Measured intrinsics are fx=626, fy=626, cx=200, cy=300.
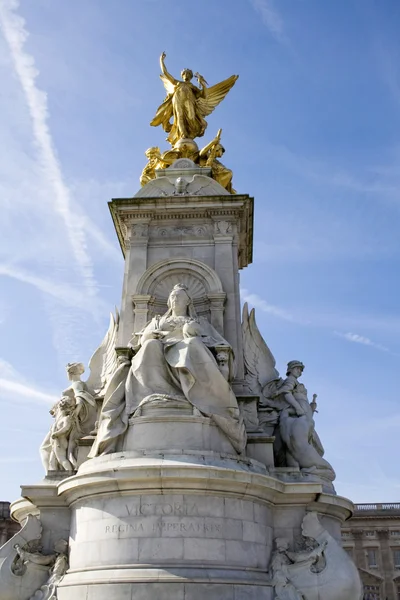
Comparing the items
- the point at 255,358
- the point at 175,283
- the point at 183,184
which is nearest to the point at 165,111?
the point at 183,184

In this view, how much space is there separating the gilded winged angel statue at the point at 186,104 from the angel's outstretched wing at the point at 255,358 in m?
6.95

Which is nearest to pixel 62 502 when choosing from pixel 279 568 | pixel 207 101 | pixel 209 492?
pixel 209 492

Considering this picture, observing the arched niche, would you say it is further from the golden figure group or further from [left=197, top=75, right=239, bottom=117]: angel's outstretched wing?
[left=197, top=75, right=239, bottom=117]: angel's outstretched wing

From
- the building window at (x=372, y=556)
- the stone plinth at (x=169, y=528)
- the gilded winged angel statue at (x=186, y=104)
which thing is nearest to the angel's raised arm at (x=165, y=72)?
the gilded winged angel statue at (x=186, y=104)

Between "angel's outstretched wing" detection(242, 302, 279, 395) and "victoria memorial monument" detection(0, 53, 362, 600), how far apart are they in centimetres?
4

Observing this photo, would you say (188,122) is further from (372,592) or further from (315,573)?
(372,592)

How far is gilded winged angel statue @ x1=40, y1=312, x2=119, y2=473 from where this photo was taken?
48.3 feet

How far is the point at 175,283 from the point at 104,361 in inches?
112

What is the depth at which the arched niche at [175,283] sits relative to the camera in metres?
16.2

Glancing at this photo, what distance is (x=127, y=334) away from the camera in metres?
16.1

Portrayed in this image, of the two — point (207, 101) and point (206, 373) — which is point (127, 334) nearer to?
point (206, 373)

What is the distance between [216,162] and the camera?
64.4ft

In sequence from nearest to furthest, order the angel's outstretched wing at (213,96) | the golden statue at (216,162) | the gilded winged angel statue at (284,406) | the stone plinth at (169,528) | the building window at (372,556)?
the stone plinth at (169,528), the gilded winged angel statue at (284,406), the golden statue at (216,162), the angel's outstretched wing at (213,96), the building window at (372,556)

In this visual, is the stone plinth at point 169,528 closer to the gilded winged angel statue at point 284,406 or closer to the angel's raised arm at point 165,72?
the gilded winged angel statue at point 284,406
